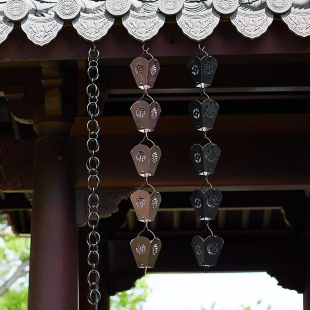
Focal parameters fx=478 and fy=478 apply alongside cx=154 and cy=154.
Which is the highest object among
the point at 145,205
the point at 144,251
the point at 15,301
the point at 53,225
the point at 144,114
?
the point at 15,301

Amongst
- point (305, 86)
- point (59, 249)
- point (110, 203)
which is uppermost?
point (305, 86)

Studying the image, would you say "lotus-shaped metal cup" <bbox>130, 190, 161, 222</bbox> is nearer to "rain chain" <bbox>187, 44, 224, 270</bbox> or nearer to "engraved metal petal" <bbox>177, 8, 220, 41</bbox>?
"rain chain" <bbox>187, 44, 224, 270</bbox>

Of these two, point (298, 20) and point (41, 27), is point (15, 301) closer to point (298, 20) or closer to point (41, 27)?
point (41, 27)

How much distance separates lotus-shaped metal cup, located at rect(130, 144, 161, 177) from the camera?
97.3 inches

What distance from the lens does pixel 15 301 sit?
494 inches

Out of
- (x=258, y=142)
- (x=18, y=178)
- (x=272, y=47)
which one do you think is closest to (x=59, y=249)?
(x=18, y=178)

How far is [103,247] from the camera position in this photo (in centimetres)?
714

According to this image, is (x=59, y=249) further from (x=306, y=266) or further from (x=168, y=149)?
(x=306, y=266)

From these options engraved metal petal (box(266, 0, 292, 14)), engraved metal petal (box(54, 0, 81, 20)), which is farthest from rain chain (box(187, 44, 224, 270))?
engraved metal petal (box(54, 0, 81, 20))

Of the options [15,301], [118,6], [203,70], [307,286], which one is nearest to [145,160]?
[203,70]

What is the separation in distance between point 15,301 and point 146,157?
37.3 feet

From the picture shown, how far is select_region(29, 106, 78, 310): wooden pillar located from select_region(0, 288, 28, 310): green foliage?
9.88m

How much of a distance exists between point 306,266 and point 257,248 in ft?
2.46

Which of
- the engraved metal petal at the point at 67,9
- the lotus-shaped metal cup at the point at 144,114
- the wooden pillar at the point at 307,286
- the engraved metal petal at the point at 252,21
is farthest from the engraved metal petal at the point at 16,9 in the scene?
the wooden pillar at the point at 307,286
